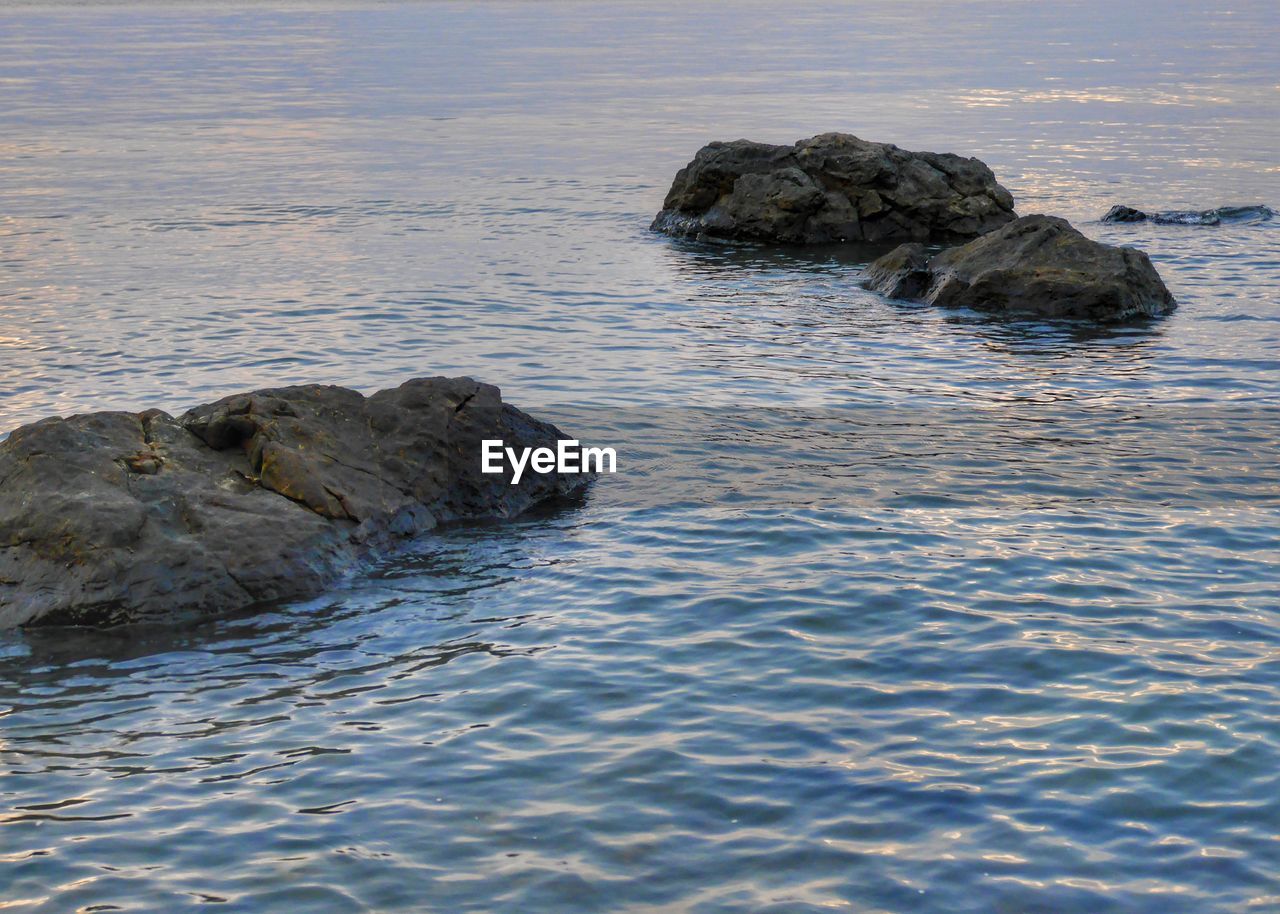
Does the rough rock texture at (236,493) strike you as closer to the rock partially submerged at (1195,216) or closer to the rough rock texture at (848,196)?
the rough rock texture at (848,196)

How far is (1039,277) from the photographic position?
23469 mm

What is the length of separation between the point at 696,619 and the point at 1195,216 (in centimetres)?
2414

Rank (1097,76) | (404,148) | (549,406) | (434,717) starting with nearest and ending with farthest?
1. (434,717)
2. (549,406)
3. (404,148)
4. (1097,76)

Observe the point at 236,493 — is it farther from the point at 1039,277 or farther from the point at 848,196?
the point at 848,196

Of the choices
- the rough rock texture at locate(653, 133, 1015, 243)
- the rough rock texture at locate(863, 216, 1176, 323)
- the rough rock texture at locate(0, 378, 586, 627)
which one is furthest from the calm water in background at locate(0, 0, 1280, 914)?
the rough rock texture at locate(653, 133, 1015, 243)

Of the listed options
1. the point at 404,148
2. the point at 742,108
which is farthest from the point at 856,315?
the point at 742,108

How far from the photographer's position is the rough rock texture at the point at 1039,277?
23.0 meters

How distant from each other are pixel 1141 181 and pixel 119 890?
116ft

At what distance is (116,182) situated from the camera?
3981 cm

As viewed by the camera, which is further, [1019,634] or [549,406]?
[549,406]

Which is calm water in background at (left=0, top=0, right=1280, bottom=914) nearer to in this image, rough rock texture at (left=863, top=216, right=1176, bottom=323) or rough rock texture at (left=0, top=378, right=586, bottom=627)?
rough rock texture at (left=0, top=378, right=586, bottom=627)

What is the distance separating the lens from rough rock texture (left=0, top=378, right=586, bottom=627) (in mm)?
11516

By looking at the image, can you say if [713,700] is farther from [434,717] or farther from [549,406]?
[549,406]

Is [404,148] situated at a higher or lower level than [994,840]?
higher
